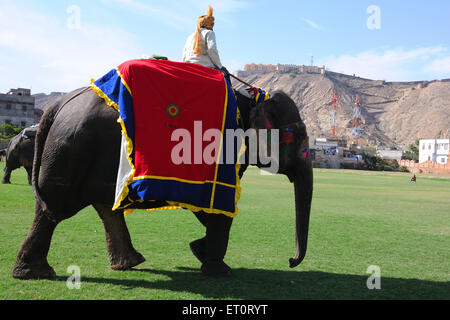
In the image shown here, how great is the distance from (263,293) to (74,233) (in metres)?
4.16

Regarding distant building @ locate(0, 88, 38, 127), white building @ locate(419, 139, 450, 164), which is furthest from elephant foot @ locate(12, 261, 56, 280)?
white building @ locate(419, 139, 450, 164)

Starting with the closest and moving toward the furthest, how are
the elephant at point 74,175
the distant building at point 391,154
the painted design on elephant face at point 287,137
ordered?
the elephant at point 74,175, the painted design on elephant face at point 287,137, the distant building at point 391,154

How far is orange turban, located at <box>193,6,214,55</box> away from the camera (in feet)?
17.7

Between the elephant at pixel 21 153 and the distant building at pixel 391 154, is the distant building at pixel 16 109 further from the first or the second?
the distant building at pixel 391 154

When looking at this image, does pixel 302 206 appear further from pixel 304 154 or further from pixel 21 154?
pixel 21 154

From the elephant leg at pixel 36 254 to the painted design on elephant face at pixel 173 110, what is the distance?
1.78m

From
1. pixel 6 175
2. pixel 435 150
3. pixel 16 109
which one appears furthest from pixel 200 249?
pixel 435 150

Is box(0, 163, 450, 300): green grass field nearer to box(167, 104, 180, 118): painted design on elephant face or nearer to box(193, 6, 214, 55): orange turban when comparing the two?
box(167, 104, 180, 118): painted design on elephant face

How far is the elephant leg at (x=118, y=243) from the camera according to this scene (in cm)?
526

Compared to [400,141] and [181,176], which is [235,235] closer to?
[181,176]

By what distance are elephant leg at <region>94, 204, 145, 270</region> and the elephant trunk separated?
1988 mm

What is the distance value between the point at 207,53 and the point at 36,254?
10.3 ft

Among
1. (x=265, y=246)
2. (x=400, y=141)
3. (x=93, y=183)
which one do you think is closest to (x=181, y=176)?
(x=93, y=183)

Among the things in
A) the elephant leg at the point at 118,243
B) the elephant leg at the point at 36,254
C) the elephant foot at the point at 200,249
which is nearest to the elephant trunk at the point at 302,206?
the elephant foot at the point at 200,249
